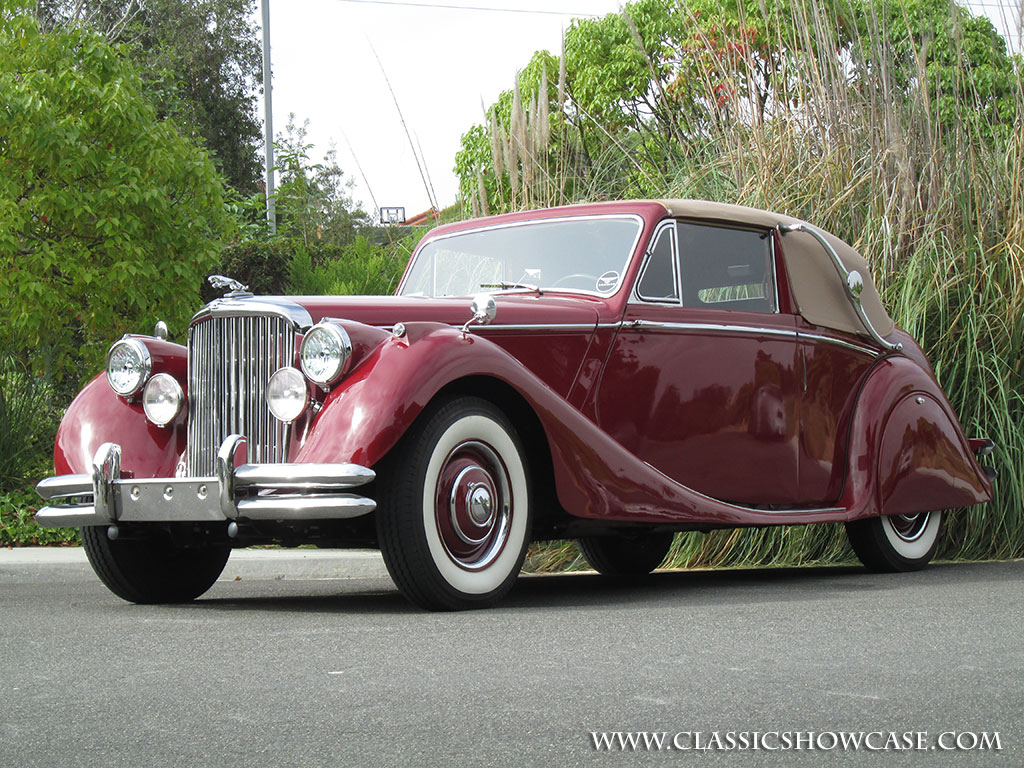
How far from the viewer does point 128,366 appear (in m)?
5.48

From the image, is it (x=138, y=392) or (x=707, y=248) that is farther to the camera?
(x=707, y=248)

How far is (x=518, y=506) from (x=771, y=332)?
1.96 metres

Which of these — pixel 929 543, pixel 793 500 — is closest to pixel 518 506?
pixel 793 500

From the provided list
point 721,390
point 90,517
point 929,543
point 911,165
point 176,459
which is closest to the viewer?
point 90,517

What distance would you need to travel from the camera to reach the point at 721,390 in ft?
19.9

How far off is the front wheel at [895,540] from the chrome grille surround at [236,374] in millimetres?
3257

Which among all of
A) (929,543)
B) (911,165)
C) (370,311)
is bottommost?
(929,543)

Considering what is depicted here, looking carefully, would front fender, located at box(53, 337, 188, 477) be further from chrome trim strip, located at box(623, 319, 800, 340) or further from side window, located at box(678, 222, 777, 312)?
side window, located at box(678, 222, 777, 312)

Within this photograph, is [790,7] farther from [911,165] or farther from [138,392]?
[138,392]

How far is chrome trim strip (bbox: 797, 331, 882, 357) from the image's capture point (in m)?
6.48

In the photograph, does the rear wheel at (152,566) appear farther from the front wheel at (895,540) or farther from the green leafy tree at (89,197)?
the green leafy tree at (89,197)

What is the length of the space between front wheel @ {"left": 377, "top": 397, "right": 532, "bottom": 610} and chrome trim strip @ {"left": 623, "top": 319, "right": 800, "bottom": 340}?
3.49ft

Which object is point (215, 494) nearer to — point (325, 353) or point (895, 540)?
point (325, 353)

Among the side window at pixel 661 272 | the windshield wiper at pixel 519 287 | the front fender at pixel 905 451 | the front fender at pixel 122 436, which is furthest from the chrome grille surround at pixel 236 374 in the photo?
the front fender at pixel 905 451
